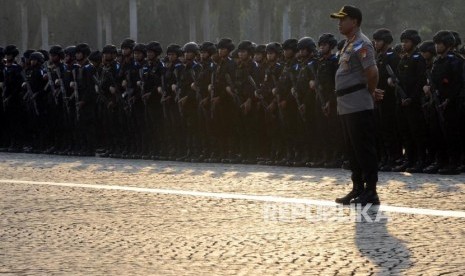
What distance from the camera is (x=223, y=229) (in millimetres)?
9359

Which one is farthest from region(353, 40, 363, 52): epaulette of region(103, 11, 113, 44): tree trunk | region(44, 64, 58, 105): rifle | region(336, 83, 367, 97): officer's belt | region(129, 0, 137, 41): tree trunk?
region(103, 11, 113, 44): tree trunk

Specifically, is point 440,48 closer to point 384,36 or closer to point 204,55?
point 384,36

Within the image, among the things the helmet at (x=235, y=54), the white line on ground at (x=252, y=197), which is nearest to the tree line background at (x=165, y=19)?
the helmet at (x=235, y=54)

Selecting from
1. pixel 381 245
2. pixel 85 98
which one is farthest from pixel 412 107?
pixel 85 98

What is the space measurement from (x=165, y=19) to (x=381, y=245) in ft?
191

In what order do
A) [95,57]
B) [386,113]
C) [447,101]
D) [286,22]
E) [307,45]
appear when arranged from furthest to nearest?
[286,22], [95,57], [307,45], [386,113], [447,101]

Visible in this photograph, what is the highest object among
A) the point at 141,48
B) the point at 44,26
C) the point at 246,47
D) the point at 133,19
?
the point at 133,19

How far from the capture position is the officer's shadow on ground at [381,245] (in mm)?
7534

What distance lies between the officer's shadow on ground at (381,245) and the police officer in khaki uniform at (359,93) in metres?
0.65

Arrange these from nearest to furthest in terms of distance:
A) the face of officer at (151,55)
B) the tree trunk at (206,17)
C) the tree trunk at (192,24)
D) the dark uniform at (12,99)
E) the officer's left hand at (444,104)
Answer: the officer's left hand at (444,104)
the face of officer at (151,55)
the dark uniform at (12,99)
the tree trunk at (206,17)
the tree trunk at (192,24)

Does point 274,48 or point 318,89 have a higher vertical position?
point 274,48

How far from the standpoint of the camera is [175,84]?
60.3ft

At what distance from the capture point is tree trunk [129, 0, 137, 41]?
60.9m

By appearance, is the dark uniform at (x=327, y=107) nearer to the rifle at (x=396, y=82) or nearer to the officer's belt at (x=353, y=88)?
the rifle at (x=396, y=82)
